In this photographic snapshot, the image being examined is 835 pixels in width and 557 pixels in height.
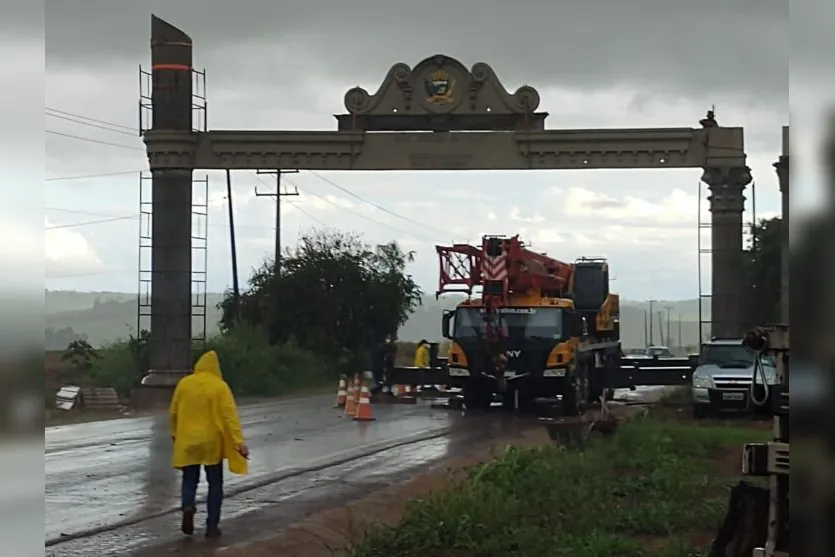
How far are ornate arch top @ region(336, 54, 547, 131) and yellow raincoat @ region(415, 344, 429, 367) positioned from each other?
9249mm

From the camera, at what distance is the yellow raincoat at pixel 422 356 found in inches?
943

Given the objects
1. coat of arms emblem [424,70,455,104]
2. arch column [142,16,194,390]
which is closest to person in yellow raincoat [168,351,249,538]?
coat of arms emblem [424,70,455,104]

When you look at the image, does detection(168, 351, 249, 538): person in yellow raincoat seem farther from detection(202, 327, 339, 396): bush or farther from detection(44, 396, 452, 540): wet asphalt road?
detection(202, 327, 339, 396): bush

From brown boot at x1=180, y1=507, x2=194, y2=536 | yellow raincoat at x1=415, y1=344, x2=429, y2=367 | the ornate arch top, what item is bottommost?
brown boot at x1=180, y1=507, x2=194, y2=536

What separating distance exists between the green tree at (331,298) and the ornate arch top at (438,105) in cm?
744

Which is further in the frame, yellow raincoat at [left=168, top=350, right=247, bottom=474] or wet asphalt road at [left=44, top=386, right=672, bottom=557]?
wet asphalt road at [left=44, top=386, right=672, bottom=557]

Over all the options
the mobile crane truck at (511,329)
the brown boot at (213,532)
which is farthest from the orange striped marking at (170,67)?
the mobile crane truck at (511,329)

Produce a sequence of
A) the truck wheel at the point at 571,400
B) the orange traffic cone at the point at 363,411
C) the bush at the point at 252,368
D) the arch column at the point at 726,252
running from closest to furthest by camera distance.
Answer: the arch column at the point at 726,252 → the orange traffic cone at the point at 363,411 → the truck wheel at the point at 571,400 → the bush at the point at 252,368

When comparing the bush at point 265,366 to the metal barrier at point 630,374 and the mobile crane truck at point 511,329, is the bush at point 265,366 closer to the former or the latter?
the metal barrier at point 630,374

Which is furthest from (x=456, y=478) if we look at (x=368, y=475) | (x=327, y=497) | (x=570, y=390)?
(x=570, y=390)

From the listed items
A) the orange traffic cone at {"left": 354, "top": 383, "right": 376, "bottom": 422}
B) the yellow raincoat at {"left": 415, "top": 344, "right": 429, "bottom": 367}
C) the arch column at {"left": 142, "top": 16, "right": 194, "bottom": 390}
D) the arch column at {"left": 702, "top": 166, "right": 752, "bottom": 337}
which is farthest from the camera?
the yellow raincoat at {"left": 415, "top": 344, "right": 429, "bottom": 367}

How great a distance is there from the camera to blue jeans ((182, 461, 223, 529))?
8055 millimetres

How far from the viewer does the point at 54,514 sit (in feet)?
30.3

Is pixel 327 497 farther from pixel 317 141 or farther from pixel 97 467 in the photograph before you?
pixel 317 141
